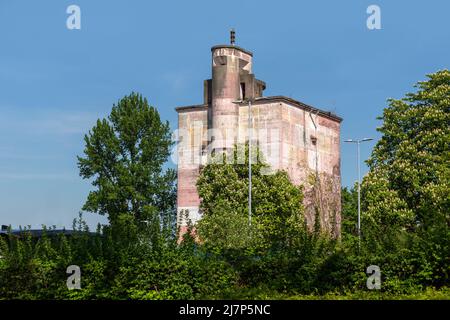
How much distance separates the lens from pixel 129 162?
71.9m

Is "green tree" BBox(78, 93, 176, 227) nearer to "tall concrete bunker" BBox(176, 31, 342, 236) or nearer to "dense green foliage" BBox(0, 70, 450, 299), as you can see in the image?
"tall concrete bunker" BBox(176, 31, 342, 236)

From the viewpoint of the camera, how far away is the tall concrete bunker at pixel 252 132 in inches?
2425

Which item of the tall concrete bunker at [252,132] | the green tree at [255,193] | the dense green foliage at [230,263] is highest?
the tall concrete bunker at [252,132]

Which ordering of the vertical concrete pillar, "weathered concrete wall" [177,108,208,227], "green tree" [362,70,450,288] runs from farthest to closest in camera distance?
"weathered concrete wall" [177,108,208,227] < the vertical concrete pillar < "green tree" [362,70,450,288]

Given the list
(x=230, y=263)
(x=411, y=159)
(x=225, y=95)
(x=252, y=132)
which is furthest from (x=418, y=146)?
(x=230, y=263)

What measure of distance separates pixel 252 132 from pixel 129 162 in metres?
14.7

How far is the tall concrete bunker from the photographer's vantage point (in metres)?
61.6

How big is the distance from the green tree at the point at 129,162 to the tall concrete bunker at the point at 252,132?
20.4 feet

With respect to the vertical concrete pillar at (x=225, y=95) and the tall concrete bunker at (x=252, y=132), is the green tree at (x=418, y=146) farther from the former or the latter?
the vertical concrete pillar at (x=225, y=95)

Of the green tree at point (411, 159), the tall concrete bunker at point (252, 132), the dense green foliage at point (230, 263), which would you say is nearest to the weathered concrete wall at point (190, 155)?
the tall concrete bunker at point (252, 132)

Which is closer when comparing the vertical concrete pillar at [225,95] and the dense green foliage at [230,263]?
the dense green foliage at [230,263]

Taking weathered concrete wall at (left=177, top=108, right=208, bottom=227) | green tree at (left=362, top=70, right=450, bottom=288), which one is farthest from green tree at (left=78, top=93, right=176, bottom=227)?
green tree at (left=362, top=70, right=450, bottom=288)

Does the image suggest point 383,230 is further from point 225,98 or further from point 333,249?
point 225,98

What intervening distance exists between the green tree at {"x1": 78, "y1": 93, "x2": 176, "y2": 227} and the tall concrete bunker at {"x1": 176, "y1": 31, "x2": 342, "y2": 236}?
6.21 meters
